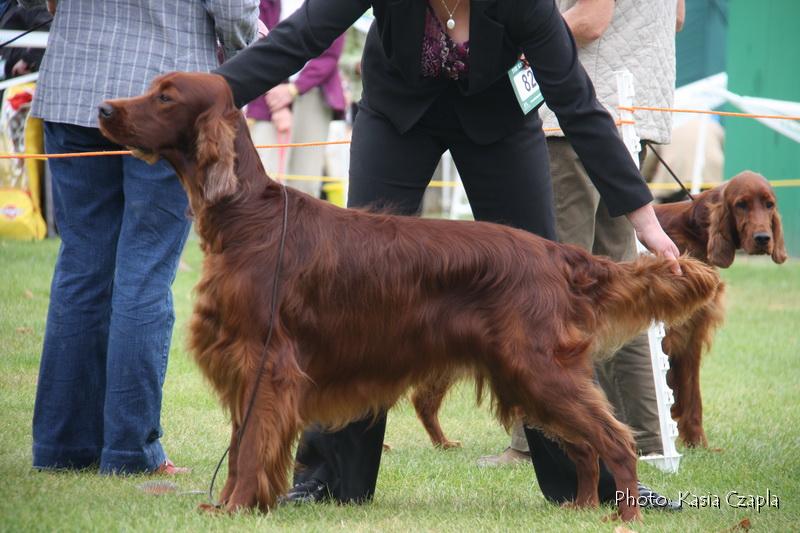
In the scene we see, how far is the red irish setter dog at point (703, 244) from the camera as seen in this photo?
4883mm

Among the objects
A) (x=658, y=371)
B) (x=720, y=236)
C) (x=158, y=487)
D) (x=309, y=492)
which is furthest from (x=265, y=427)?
(x=720, y=236)

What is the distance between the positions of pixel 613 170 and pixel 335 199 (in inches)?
344

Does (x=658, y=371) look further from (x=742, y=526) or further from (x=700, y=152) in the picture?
(x=700, y=152)

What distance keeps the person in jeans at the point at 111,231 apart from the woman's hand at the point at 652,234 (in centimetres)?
146

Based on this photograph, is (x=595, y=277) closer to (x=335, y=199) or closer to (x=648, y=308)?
(x=648, y=308)

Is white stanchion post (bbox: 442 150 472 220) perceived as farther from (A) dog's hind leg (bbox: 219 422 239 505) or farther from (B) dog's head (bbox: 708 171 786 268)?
(A) dog's hind leg (bbox: 219 422 239 505)

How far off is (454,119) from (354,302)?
28.6 inches

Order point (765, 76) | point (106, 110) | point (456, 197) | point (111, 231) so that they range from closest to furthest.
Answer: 1. point (106, 110)
2. point (111, 231)
3. point (765, 76)
4. point (456, 197)

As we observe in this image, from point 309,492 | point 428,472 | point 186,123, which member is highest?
point 186,123

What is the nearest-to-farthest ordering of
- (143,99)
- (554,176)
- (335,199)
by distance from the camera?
(143,99) < (554,176) < (335,199)

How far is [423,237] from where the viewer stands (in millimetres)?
3219

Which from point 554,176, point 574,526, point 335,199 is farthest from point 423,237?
point 335,199

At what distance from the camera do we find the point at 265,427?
121 inches

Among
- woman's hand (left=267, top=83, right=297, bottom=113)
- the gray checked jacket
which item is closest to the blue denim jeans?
the gray checked jacket
